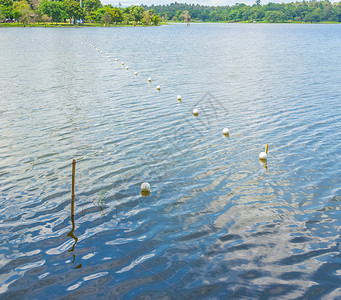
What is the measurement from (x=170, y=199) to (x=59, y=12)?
168 metres

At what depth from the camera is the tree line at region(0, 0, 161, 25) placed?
481 ft

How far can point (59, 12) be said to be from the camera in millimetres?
157875

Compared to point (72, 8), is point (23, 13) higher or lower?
lower

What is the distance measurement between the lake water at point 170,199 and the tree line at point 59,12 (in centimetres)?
14569

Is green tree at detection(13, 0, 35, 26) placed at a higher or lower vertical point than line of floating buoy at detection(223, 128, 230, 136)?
higher

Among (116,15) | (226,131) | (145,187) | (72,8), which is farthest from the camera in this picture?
(116,15)

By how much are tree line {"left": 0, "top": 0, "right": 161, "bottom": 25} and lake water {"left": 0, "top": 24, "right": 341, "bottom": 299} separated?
145690 mm

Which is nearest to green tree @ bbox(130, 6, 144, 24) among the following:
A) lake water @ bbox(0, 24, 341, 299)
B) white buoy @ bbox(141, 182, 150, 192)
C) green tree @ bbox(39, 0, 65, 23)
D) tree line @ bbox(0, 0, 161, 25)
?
tree line @ bbox(0, 0, 161, 25)

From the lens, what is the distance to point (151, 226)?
31.0 ft

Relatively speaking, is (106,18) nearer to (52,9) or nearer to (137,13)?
(137,13)

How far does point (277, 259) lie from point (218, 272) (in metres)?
1.53

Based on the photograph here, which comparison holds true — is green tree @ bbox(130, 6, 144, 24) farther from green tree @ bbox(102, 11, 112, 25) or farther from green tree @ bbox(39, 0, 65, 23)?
green tree @ bbox(39, 0, 65, 23)

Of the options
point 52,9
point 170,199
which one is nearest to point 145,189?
point 170,199

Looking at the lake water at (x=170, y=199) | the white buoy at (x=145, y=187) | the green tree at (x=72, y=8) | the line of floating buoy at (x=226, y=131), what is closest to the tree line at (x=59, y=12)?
the green tree at (x=72, y=8)
